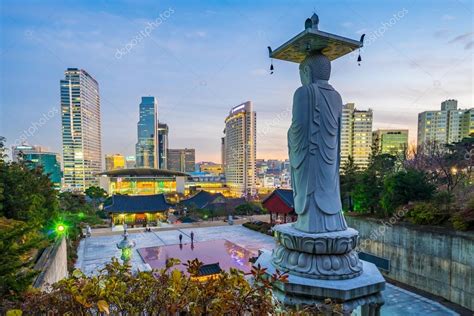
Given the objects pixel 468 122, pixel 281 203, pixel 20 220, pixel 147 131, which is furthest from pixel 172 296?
pixel 147 131

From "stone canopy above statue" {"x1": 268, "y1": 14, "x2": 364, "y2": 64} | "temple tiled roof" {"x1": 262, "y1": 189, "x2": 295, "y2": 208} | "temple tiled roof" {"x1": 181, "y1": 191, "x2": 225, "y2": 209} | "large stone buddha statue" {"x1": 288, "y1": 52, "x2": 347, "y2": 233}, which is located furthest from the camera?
"temple tiled roof" {"x1": 181, "y1": 191, "x2": 225, "y2": 209}

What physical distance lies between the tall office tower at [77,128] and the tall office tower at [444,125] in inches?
2815

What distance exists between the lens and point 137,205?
24422mm

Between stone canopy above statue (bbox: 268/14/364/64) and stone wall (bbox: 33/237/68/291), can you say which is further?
stone wall (bbox: 33/237/68/291)

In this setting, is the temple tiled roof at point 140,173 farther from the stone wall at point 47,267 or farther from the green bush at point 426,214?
the green bush at point 426,214

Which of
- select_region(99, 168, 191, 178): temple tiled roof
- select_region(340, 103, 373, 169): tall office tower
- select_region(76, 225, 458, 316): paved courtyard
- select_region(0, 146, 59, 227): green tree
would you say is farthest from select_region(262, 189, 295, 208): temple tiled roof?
select_region(340, 103, 373, 169): tall office tower

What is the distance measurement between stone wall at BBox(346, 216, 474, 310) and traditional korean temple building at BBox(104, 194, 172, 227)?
19390 mm

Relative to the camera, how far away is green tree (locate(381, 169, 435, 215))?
31.7 feet

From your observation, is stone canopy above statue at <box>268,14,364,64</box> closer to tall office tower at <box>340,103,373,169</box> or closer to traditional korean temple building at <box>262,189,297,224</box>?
traditional korean temple building at <box>262,189,297,224</box>

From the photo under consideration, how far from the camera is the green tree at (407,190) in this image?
9.66m

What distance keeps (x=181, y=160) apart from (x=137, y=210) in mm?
126032

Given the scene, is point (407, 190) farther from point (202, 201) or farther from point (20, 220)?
point (202, 201)

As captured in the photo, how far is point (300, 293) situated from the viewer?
15.0 feet

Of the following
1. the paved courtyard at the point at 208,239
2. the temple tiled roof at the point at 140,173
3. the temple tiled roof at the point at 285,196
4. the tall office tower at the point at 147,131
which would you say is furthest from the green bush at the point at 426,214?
the tall office tower at the point at 147,131
